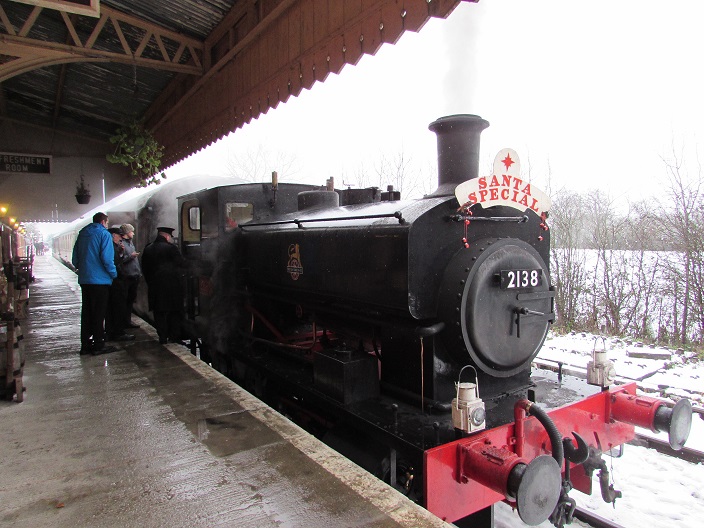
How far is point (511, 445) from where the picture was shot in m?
2.73

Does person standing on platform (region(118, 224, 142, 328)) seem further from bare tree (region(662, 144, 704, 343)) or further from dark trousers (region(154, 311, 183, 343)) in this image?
bare tree (region(662, 144, 704, 343))

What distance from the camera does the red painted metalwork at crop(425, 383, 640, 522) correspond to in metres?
2.41

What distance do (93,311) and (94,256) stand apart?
604 mm

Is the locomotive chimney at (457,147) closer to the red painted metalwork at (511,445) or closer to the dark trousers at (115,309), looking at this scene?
the red painted metalwork at (511,445)

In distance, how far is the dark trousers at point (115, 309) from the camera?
19.7ft

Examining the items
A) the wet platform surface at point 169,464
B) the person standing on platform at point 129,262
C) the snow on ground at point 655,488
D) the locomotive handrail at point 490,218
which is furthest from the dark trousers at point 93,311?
the snow on ground at point 655,488

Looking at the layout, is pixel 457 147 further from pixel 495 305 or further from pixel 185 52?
pixel 185 52

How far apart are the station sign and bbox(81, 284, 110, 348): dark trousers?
18.5 ft

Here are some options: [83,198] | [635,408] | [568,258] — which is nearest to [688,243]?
[568,258]

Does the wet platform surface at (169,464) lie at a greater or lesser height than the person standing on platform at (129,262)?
lesser

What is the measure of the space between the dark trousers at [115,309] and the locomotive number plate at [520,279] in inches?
197

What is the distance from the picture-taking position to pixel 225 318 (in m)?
5.04

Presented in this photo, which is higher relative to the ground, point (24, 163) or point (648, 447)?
point (24, 163)

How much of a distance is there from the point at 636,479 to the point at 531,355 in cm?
207
